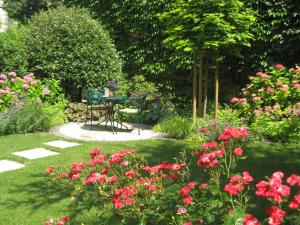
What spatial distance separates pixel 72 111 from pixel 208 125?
4504 millimetres

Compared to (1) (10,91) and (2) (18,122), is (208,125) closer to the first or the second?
(2) (18,122)

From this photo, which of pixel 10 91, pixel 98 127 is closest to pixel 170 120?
pixel 98 127

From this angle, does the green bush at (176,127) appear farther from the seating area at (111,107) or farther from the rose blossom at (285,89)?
the rose blossom at (285,89)

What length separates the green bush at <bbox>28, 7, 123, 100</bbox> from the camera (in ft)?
35.3

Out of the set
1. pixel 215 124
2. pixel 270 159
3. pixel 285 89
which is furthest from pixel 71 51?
pixel 270 159

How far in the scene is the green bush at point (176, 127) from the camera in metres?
7.93

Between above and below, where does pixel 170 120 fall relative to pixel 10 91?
below

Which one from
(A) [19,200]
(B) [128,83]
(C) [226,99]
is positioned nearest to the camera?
(A) [19,200]

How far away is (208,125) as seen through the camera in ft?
25.0

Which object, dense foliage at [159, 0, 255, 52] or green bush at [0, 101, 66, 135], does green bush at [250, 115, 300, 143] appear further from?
green bush at [0, 101, 66, 135]

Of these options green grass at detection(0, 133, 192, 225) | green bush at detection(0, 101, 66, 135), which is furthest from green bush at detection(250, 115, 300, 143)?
green bush at detection(0, 101, 66, 135)

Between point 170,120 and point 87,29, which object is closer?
point 170,120

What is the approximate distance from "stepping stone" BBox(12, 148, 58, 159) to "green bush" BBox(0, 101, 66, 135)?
1.82 meters

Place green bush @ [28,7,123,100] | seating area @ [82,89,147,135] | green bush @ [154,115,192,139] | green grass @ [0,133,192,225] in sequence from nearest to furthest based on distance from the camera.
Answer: green grass @ [0,133,192,225] < green bush @ [154,115,192,139] < seating area @ [82,89,147,135] < green bush @ [28,7,123,100]
